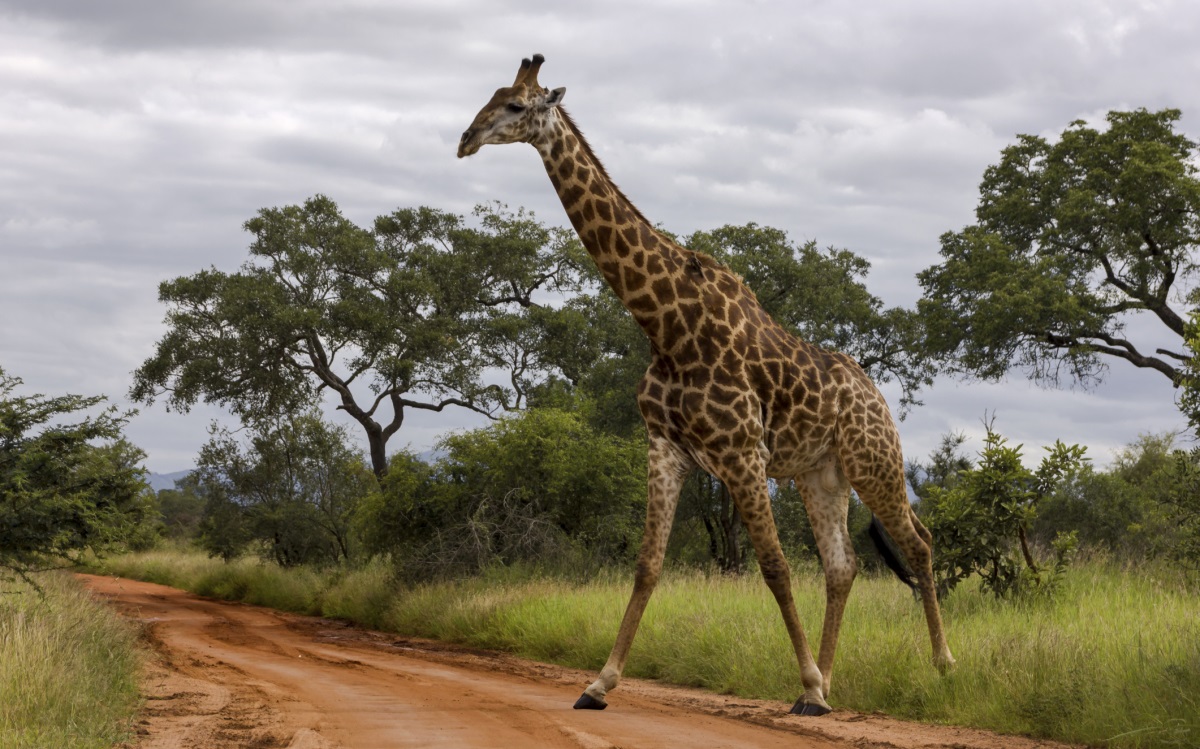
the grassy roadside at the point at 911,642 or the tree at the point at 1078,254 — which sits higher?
the tree at the point at 1078,254

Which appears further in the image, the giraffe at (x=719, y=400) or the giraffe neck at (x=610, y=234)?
the giraffe neck at (x=610, y=234)

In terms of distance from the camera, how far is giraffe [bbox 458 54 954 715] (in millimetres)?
8477

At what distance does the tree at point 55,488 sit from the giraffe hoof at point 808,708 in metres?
8.47

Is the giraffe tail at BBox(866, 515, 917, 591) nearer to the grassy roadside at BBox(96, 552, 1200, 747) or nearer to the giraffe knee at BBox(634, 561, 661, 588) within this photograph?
the grassy roadside at BBox(96, 552, 1200, 747)

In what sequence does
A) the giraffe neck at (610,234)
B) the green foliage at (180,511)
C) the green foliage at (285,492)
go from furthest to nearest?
the green foliage at (180,511)
the green foliage at (285,492)
the giraffe neck at (610,234)

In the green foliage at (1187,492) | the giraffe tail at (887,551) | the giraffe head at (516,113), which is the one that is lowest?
the giraffe tail at (887,551)

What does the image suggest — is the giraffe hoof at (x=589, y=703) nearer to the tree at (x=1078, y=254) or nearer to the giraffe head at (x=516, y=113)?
the giraffe head at (x=516, y=113)

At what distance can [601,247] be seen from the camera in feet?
29.2

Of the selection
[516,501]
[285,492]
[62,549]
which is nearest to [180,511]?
[285,492]

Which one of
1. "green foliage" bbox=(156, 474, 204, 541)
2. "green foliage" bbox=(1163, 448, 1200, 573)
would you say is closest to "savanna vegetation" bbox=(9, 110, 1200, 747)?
"green foliage" bbox=(1163, 448, 1200, 573)

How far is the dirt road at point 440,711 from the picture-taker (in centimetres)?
718

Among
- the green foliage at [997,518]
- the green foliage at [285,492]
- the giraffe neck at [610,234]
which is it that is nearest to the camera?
the giraffe neck at [610,234]

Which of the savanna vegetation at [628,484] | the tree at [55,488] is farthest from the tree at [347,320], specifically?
the tree at [55,488]

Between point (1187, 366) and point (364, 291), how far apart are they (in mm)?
26034
